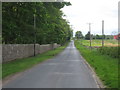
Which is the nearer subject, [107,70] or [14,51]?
[107,70]

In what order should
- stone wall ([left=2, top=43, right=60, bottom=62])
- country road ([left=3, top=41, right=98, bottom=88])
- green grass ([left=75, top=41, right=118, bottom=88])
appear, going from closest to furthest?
country road ([left=3, top=41, right=98, bottom=88]), green grass ([left=75, top=41, right=118, bottom=88]), stone wall ([left=2, top=43, right=60, bottom=62])

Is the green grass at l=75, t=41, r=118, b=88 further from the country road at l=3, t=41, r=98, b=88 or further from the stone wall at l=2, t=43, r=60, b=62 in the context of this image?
the stone wall at l=2, t=43, r=60, b=62

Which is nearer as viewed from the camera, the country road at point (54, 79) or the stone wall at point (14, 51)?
the country road at point (54, 79)

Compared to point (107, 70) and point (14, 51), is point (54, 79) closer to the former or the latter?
point (107, 70)

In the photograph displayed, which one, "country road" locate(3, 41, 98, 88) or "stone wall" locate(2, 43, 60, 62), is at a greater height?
"stone wall" locate(2, 43, 60, 62)

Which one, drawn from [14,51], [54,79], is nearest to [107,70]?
[54,79]

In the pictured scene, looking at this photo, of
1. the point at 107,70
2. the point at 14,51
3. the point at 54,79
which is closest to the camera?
the point at 54,79

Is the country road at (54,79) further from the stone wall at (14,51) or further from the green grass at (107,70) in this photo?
the stone wall at (14,51)

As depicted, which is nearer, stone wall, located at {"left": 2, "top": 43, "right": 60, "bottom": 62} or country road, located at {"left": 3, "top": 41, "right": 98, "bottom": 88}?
country road, located at {"left": 3, "top": 41, "right": 98, "bottom": 88}

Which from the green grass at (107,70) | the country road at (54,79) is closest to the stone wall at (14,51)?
the country road at (54,79)

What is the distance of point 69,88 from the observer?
373 inches

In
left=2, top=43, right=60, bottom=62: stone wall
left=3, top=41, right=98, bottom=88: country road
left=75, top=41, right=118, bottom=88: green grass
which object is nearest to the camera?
left=3, top=41, right=98, bottom=88: country road

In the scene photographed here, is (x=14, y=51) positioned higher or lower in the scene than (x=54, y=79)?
higher

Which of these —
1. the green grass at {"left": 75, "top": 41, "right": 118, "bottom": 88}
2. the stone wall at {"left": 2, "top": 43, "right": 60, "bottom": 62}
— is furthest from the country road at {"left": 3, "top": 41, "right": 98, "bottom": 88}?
the stone wall at {"left": 2, "top": 43, "right": 60, "bottom": 62}
